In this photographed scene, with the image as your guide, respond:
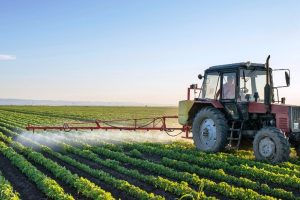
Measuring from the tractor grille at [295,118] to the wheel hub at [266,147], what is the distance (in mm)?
811

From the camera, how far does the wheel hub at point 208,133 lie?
12.0m

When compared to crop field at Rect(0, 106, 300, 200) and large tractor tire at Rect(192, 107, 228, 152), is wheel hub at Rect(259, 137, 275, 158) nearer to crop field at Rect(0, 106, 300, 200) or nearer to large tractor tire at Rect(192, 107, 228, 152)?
crop field at Rect(0, 106, 300, 200)

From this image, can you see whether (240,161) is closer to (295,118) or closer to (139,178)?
(295,118)

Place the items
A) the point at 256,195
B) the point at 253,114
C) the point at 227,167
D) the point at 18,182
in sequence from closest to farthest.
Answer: the point at 256,195, the point at 18,182, the point at 227,167, the point at 253,114

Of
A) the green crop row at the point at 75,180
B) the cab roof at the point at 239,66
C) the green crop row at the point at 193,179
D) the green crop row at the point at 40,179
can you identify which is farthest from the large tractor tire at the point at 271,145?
the green crop row at the point at 40,179

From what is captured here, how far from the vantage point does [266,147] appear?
1041 centimetres

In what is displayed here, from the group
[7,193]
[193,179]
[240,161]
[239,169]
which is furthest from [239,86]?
[7,193]

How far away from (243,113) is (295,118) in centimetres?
133

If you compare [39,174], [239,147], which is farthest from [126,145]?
[39,174]

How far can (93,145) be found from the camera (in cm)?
1490

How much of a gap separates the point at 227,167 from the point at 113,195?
10.9 feet

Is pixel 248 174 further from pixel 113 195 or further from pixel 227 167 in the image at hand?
pixel 113 195

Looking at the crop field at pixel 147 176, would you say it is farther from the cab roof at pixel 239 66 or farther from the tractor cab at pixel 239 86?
the cab roof at pixel 239 66

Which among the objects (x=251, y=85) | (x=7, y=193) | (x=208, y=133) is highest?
(x=251, y=85)
